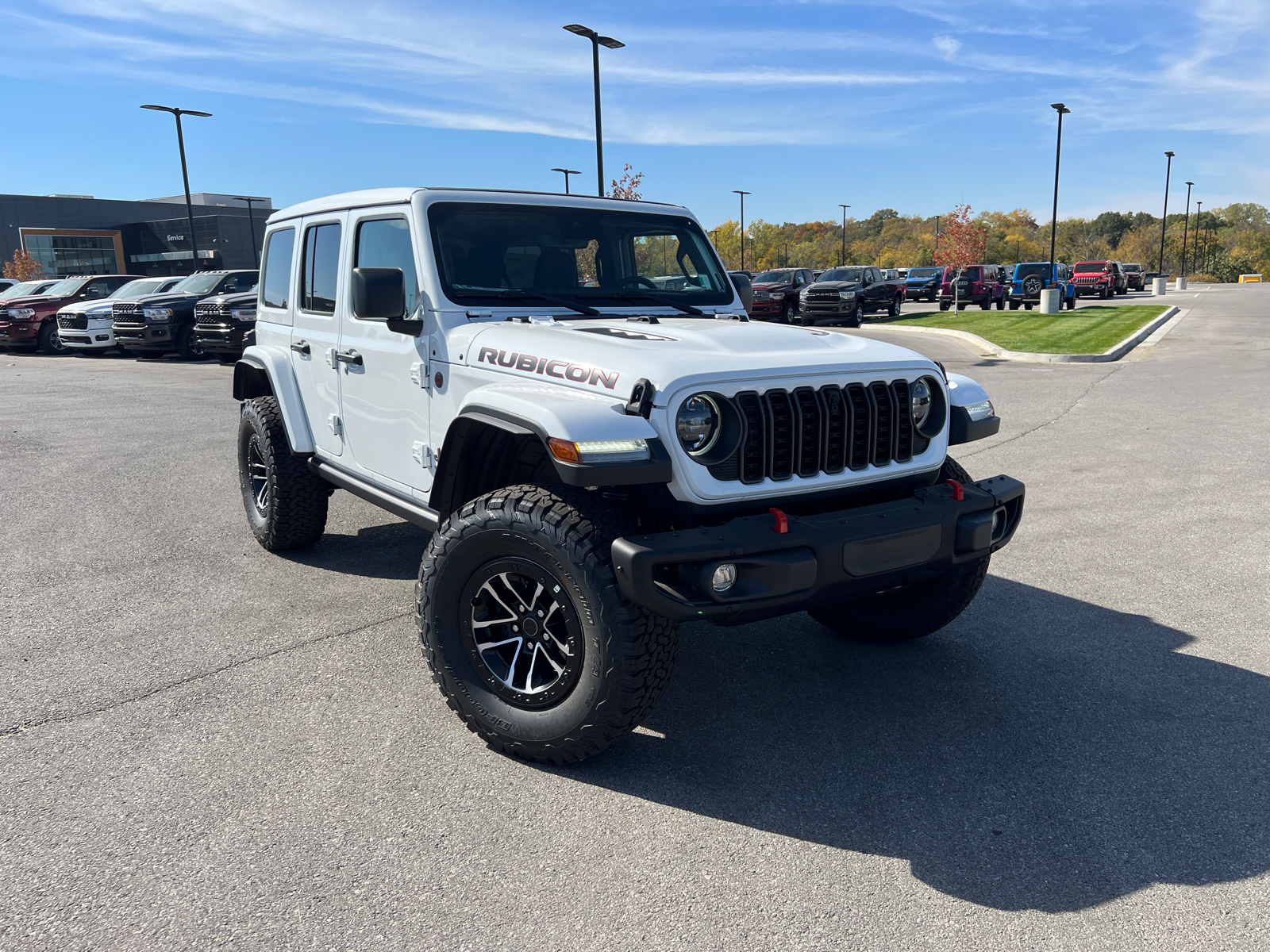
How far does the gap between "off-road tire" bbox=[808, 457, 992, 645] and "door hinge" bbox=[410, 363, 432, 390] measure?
1870mm

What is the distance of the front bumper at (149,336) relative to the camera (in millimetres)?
19344

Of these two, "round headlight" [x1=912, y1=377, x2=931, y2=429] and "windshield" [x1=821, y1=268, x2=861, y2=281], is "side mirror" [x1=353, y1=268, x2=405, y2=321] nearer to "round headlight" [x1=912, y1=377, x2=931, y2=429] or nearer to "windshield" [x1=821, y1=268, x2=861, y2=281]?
"round headlight" [x1=912, y1=377, x2=931, y2=429]

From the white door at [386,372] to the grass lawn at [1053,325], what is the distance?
15802 millimetres

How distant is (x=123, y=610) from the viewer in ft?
16.1

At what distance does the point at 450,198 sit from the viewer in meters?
4.26

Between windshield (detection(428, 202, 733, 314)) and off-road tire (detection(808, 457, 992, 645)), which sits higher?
windshield (detection(428, 202, 733, 314))

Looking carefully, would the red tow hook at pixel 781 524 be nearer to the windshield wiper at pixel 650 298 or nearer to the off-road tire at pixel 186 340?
the windshield wiper at pixel 650 298

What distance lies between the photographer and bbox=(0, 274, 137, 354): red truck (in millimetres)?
22953

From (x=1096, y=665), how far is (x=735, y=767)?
6.03 ft

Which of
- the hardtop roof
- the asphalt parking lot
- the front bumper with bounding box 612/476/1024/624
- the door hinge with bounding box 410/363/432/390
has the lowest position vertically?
the asphalt parking lot

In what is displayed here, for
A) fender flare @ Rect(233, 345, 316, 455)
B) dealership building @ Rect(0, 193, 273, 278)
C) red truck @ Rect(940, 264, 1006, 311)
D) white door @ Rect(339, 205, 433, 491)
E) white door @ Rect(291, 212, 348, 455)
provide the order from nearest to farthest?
white door @ Rect(339, 205, 433, 491) < white door @ Rect(291, 212, 348, 455) < fender flare @ Rect(233, 345, 316, 455) < red truck @ Rect(940, 264, 1006, 311) < dealership building @ Rect(0, 193, 273, 278)

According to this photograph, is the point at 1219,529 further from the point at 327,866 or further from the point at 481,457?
the point at 327,866

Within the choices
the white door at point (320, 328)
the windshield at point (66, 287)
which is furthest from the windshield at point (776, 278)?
the white door at point (320, 328)

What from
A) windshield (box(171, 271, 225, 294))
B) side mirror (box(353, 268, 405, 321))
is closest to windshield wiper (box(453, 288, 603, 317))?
side mirror (box(353, 268, 405, 321))
